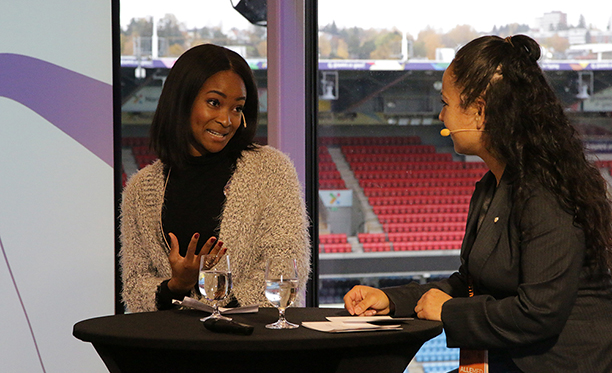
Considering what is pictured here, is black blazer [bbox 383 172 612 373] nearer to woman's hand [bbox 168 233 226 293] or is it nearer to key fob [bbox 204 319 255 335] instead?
key fob [bbox 204 319 255 335]

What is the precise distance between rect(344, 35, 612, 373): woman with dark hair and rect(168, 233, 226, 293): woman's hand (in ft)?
1.32

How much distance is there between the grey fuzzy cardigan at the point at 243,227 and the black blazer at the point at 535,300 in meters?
0.67

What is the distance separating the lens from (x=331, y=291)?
3.51 meters

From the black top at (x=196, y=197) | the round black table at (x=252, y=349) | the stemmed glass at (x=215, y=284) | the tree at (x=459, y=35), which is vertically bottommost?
the round black table at (x=252, y=349)

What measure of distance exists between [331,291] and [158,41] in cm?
169

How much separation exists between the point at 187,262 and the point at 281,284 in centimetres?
41

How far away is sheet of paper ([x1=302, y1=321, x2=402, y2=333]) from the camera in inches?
51.9

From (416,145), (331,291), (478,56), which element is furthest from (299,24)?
(478,56)

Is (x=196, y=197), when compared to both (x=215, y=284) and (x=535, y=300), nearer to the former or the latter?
(x=215, y=284)

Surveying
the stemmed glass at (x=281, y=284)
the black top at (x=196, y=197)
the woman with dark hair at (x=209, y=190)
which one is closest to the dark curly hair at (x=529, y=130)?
the stemmed glass at (x=281, y=284)

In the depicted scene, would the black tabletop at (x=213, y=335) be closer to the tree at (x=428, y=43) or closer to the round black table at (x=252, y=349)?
the round black table at (x=252, y=349)

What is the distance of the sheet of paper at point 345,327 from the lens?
1317mm

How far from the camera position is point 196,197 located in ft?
6.88

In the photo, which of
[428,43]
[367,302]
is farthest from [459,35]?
[367,302]
